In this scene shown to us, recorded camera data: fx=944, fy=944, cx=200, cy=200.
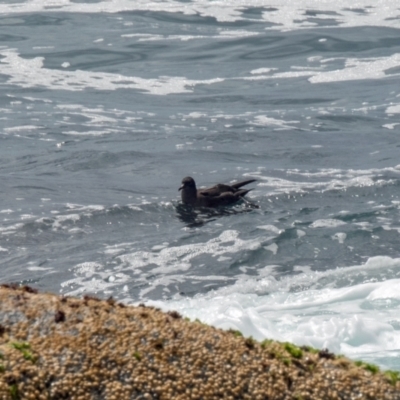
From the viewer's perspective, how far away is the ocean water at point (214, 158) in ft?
33.6

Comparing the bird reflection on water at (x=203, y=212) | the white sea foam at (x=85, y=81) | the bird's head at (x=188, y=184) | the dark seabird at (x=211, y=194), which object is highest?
the white sea foam at (x=85, y=81)

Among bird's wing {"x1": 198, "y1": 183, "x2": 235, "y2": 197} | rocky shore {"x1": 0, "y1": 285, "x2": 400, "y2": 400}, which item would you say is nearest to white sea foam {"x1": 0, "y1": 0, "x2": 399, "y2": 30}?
bird's wing {"x1": 198, "y1": 183, "x2": 235, "y2": 197}

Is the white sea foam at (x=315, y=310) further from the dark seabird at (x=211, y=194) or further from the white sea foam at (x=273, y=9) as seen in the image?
the white sea foam at (x=273, y=9)

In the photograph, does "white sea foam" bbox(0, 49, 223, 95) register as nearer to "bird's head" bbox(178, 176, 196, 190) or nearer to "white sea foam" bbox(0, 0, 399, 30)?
"white sea foam" bbox(0, 0, 399, 30)

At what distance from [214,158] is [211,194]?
3.13 metres

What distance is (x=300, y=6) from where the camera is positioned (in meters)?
31.5

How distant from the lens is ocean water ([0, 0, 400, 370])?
1023 cm

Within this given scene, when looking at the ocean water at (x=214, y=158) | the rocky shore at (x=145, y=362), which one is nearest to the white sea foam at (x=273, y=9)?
the ocean water at (x=214, y=158)

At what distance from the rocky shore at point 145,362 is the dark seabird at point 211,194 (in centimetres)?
915

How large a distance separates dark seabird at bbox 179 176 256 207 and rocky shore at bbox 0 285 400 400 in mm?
9151

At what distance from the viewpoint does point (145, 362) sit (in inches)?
180

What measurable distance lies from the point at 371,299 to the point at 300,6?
23263 millimetres

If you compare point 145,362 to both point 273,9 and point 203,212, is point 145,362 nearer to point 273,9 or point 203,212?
point 203,212

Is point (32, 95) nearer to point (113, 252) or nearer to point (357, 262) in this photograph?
point (113, 252)
